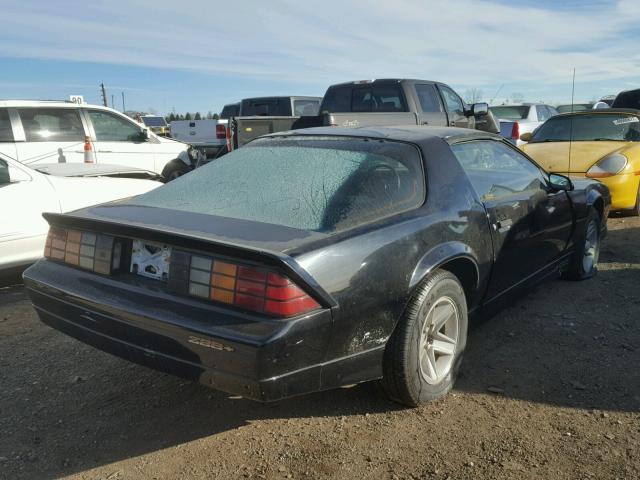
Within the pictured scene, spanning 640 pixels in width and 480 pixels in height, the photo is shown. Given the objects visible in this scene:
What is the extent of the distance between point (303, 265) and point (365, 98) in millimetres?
7276

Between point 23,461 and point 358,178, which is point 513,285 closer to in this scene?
point 358,178

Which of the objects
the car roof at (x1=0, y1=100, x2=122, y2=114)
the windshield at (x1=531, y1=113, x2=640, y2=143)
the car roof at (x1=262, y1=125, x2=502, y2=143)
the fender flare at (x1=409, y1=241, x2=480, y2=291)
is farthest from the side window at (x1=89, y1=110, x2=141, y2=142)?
the fender flare at (x1=409, y1=241, x2=480, y2=291)

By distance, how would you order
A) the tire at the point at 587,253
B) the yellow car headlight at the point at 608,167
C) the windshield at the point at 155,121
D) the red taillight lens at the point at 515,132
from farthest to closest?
the windshield at the point at 155,121 < the red taillight lens at the point at 515,132 < the yellow car headlight at the point at 608,167 < the tire at the point at 587,253

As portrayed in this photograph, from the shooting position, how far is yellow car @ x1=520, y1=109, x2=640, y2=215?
Answer: 22.7 ft

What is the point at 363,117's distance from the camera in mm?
7633

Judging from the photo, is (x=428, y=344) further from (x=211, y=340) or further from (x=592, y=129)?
(x=592, y=129)

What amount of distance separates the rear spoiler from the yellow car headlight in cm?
571

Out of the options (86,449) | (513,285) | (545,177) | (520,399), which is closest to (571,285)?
(545,177)

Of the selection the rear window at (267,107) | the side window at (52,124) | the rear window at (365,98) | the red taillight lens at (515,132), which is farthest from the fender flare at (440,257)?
the rear window at (267,107)

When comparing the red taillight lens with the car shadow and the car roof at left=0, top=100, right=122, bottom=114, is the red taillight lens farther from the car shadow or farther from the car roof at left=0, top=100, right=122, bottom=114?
the car roof at left=0, top=100, right=122, bottom=114

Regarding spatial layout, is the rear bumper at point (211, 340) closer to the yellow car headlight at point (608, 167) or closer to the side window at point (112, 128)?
the yellow car headlight at point (608, 167)

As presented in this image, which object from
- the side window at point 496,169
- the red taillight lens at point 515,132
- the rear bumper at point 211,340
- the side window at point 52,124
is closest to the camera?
the rear bumper at point 211,340

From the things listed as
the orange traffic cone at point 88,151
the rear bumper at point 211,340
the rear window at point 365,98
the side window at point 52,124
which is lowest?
the rear bumper at point 211,340

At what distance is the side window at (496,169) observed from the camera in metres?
3.51
